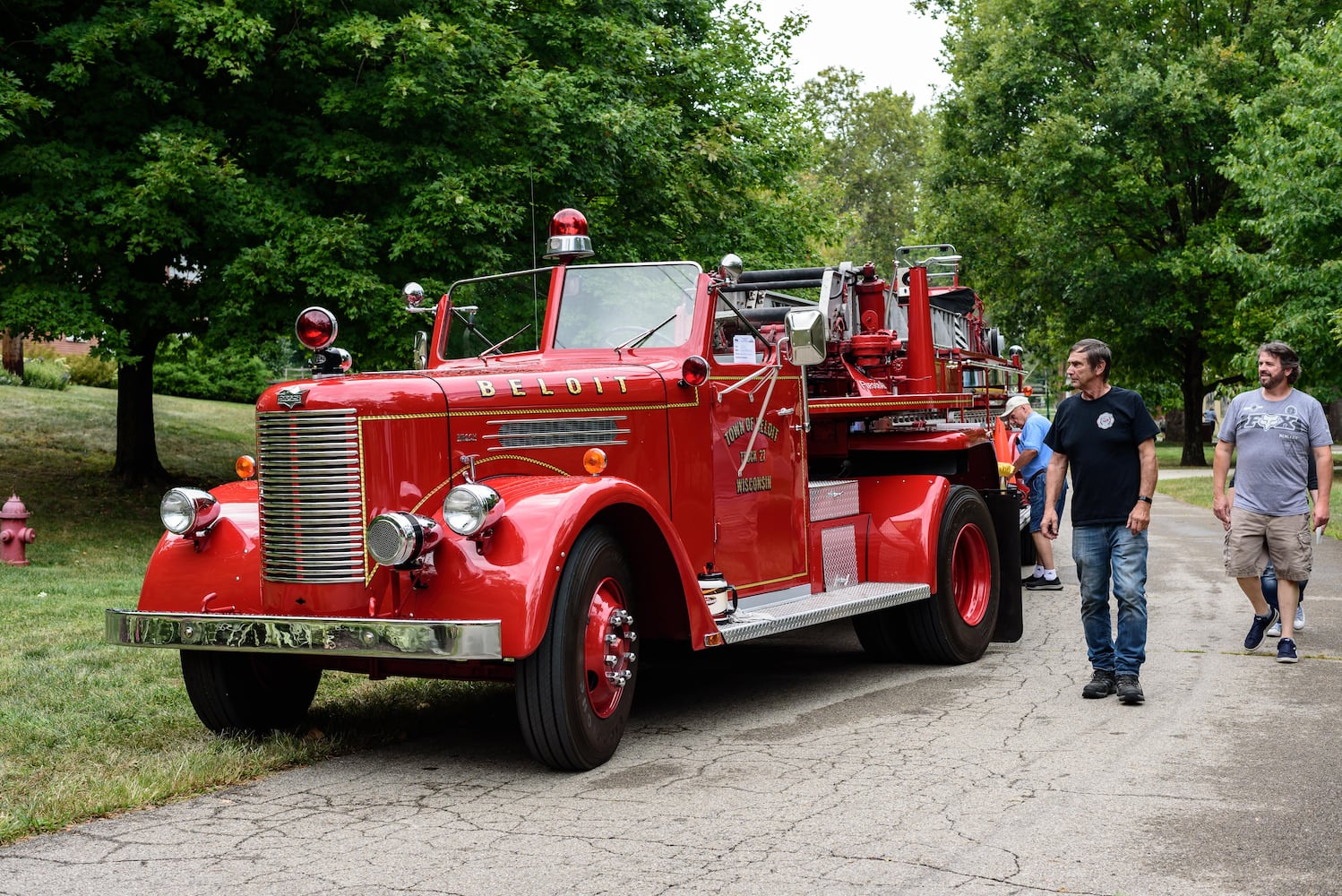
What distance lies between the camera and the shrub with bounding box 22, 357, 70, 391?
30.9 meters

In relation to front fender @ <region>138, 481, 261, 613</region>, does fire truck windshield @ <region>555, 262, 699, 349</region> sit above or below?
above

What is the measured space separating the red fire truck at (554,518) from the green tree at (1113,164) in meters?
24.3

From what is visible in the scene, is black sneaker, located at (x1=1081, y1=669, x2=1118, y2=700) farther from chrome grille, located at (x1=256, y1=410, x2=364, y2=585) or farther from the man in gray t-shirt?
chrome grille, located at (x1=256, y1=410, x2=364, y2=585)

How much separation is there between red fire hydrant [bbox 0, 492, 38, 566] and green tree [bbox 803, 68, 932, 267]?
202 ft

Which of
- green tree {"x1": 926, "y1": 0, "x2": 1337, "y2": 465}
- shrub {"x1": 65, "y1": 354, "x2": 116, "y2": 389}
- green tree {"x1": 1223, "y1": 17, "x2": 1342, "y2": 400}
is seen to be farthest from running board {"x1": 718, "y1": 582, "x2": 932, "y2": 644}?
shrub {"x1": 65, "y1": 354, "x2": 116, "y2": 389}

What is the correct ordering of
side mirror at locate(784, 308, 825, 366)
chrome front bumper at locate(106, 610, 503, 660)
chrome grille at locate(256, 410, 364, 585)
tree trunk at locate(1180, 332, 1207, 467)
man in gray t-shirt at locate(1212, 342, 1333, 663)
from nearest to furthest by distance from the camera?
chrome front bumper at locate(106, 610, 503, 660), chrome grille at locate(256, 410, 364, 585), side mirror at locate(784, 308, 825, 366), man in gray t-shirt at locate(1212, 342, 1333, 663), tree trunk at locate(1180, 332, 1207, 467)

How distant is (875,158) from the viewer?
74.3m

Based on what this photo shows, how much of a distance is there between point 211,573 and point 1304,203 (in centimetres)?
2132

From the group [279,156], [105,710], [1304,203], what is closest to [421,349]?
[105,710]

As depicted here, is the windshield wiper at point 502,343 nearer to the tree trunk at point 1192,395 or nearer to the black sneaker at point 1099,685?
the black sneaker at point 1099,685

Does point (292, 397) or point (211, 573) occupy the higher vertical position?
Answer: point (292, 397)

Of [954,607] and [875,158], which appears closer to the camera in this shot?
[954,607]

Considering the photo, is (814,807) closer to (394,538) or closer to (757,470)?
(394,538)

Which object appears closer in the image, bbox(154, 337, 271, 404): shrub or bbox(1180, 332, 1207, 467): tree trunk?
bbox(1180, 332, 1207, 467): tree trunk
